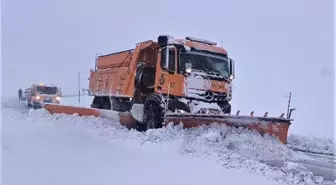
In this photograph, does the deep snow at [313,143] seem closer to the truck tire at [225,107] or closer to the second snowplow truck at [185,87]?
the truck tire at [225,107]

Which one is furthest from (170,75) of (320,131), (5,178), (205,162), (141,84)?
(320,131)

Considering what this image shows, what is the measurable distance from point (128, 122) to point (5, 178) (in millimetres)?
6626

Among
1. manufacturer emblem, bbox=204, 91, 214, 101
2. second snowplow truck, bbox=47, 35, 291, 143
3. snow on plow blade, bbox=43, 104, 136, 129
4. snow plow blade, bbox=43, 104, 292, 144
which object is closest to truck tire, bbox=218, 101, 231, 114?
second snowplow truck, bbox=47, 35, 291, 143

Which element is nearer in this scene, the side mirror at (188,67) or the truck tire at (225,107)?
the side mirror at (188,67)

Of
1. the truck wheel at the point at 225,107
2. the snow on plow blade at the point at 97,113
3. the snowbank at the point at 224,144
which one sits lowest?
the snowbank at the point at 224,144

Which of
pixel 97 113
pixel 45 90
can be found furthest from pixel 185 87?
pixel 45 90

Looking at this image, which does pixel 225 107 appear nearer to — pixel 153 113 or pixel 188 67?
pixel 188 67

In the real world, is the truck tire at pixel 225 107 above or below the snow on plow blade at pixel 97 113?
above

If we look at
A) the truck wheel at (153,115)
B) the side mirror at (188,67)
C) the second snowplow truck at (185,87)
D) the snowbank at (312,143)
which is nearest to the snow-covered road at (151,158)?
the second snowplow truck at (185,87)

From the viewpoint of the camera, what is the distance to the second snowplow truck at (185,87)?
9.26 meters

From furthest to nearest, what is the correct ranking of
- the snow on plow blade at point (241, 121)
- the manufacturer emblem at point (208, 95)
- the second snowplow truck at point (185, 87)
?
the manufacturer emblem at point (208, 95)
the second snowplow truck at point (185, 87)
the snow on plow blade at point (241, 121)

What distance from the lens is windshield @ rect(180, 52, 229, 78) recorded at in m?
10.3

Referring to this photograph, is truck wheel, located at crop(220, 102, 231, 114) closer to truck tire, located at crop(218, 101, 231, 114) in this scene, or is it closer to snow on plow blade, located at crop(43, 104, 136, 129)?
truck tire, located at crop(218, 101, 231, 114)

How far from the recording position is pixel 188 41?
1074 cm
